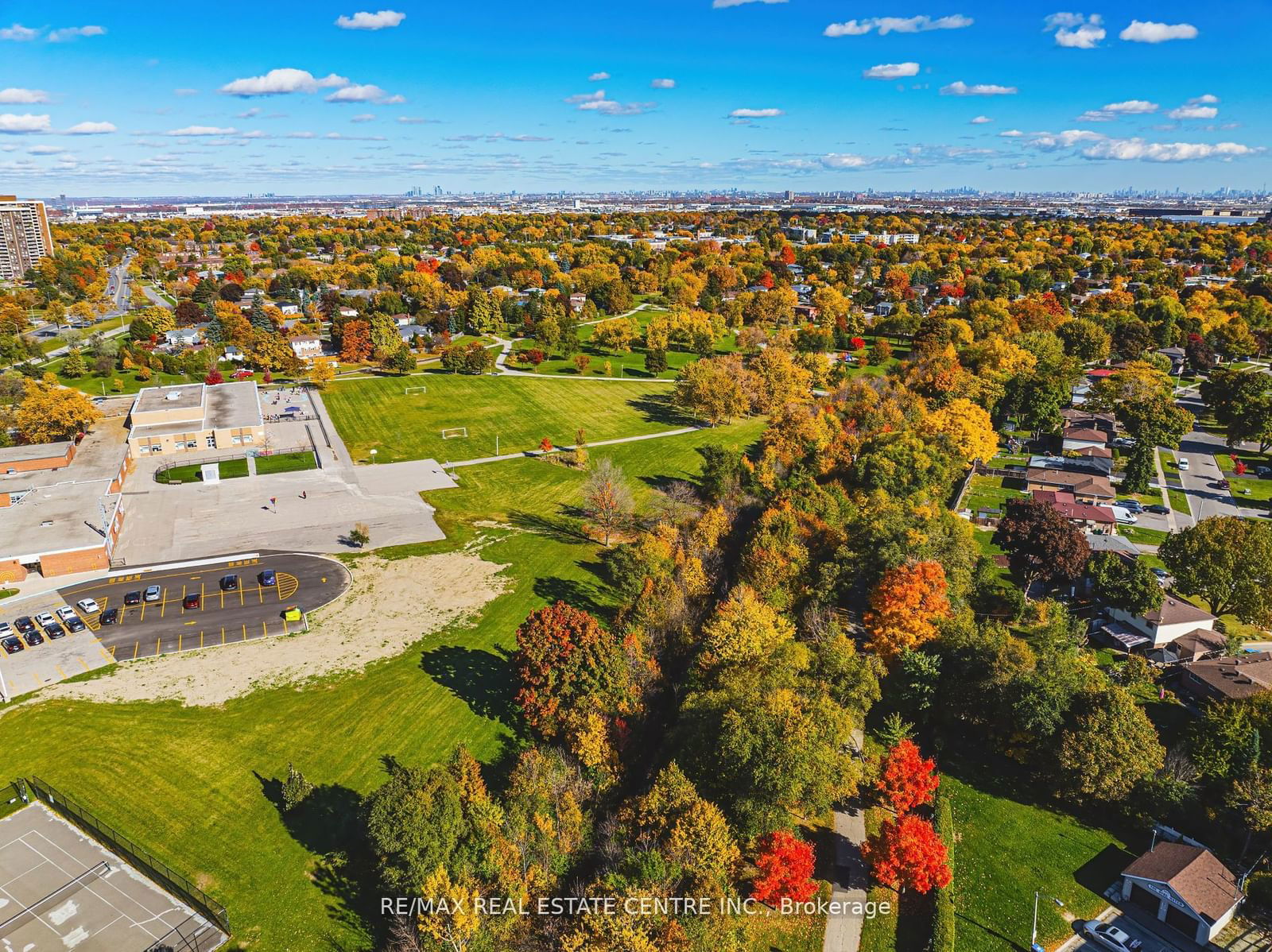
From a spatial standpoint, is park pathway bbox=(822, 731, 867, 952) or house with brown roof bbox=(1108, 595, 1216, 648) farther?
house with brown roof bbox=(1108, 595, 1216, 648)

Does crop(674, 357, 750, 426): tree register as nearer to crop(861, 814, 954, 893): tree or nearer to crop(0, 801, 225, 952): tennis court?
crop(861, 814, 954, 893): tree

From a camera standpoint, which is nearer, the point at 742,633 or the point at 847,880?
the point at 847,880

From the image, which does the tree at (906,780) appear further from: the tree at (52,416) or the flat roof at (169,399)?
Answer: the tree at (52,416)

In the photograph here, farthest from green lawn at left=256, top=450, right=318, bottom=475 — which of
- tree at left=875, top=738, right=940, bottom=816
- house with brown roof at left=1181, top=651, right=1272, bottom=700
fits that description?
house with brown roof at left=1181, top=651, right=1272, bottom=700

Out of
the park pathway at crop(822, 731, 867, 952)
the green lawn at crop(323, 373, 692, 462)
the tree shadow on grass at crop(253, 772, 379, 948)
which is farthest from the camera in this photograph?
the green lawn at crop(323, 373, 692, 462)

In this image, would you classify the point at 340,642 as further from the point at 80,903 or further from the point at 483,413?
the point at 483,413

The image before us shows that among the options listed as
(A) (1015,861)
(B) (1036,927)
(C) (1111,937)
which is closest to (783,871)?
(B) (1036,927)

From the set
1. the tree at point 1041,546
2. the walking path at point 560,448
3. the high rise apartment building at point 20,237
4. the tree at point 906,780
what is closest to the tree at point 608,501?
the walking path at point 560,448
